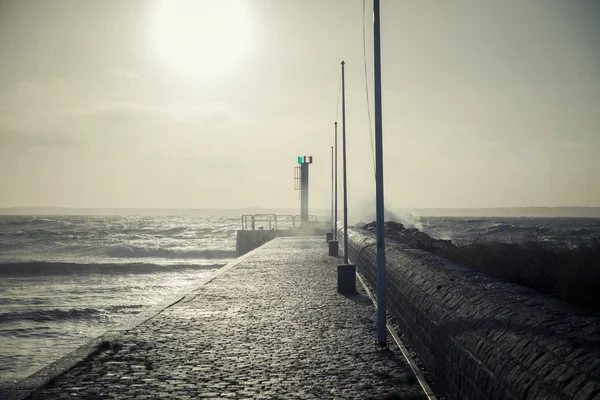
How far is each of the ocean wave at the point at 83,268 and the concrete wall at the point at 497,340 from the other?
108ft

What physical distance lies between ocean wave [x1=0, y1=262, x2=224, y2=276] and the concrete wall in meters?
33.0

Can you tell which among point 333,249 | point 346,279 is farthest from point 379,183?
point 333,249

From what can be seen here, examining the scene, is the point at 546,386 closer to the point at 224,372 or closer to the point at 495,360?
the point at 495,360

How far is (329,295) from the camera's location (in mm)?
13852

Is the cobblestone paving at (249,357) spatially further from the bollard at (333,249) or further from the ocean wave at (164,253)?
the ocean wave at (164,253)

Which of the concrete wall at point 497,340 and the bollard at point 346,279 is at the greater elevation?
the concrete wall at point 497,340

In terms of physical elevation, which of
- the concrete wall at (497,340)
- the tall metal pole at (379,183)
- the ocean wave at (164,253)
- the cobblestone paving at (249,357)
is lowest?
the ocean wave at (164,253)

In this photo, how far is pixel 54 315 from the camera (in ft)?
61.6

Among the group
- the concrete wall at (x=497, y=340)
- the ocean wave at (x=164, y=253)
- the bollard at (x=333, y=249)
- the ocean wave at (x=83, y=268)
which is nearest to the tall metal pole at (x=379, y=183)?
the concrete wall at (x=497, y=340)

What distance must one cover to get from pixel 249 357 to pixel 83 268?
3611 centimetres

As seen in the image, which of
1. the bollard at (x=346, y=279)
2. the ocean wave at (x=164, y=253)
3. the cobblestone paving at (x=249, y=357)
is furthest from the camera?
the ocean wave at (x=164, y=253)

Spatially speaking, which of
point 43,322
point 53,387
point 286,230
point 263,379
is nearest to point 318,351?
point 263,379

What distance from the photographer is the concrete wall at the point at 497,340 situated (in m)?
3.72

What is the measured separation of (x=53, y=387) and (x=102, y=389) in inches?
24.9
